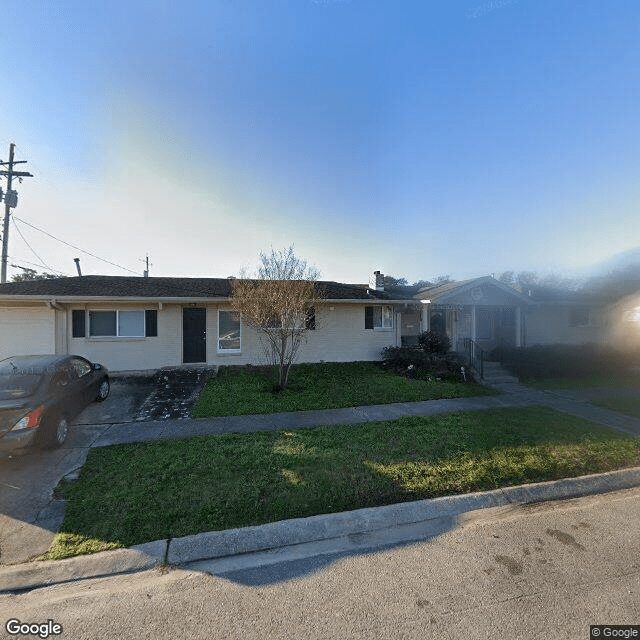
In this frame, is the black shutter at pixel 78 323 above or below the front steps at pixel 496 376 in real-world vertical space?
above

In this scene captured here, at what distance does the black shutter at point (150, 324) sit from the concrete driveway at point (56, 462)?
6.13 ft

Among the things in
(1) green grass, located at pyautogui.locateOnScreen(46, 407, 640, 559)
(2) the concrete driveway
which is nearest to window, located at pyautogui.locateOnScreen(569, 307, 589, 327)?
(1) green grass, located at pyautogui.locateOnScreen(46, 407, 640, 559)

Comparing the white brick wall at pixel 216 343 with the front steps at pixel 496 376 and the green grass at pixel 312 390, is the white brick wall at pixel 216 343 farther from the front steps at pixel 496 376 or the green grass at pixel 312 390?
the front steps at pixel 496 376

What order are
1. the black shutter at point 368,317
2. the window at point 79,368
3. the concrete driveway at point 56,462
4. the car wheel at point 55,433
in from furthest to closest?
1. the black shutter at point 368,317
2. the window at point 79,368
3. the car wheel at point 55,433
4. the concrete driveway at point 56,462

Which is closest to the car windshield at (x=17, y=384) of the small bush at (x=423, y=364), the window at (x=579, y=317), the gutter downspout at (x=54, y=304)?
the gutter downspout at (x=54, y=304)

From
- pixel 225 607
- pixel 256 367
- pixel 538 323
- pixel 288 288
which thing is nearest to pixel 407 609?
pixel 225 607

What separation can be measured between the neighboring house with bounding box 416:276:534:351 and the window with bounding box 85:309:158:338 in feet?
34.7

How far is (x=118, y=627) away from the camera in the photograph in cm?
238

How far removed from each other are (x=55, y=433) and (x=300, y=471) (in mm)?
4449

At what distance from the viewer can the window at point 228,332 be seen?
12.5 metres

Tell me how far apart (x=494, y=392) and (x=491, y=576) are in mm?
8014

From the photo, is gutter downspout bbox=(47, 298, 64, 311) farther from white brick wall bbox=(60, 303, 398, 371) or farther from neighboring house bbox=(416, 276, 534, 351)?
neighboring house bbox=(416, 276, 534, 351)

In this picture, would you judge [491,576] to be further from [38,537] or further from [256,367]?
[256,367]

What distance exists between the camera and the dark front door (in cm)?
1227
